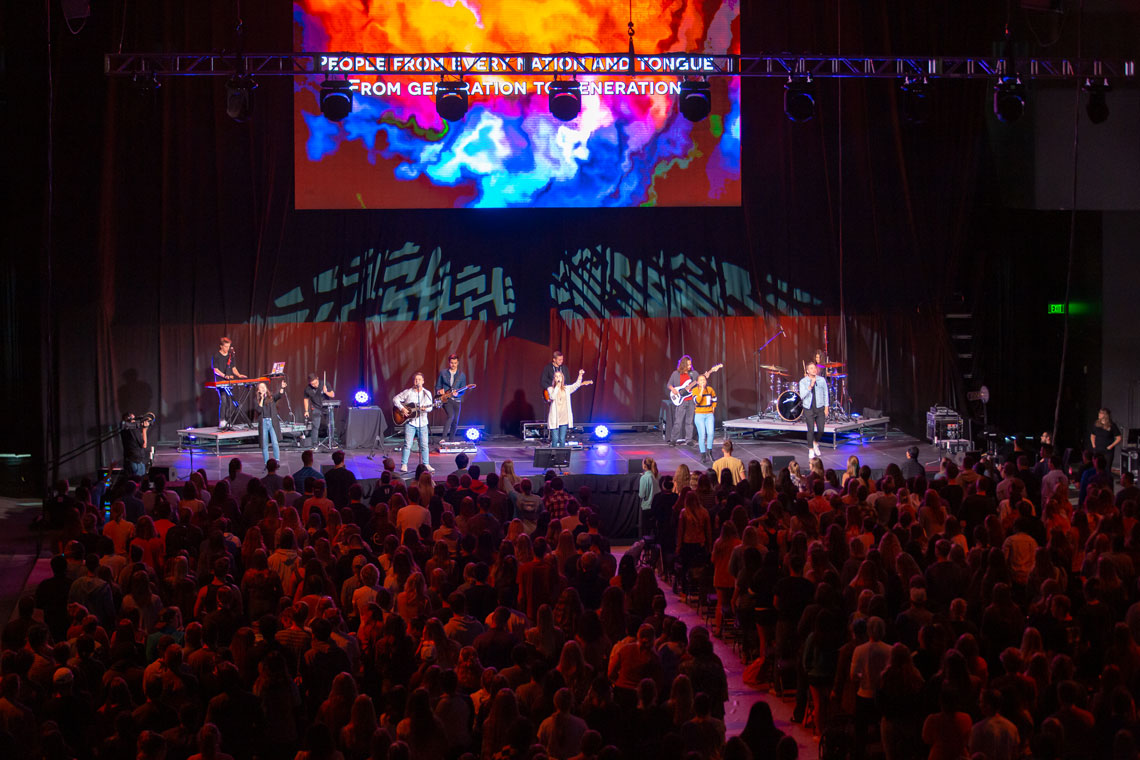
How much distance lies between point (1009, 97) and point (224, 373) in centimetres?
1201

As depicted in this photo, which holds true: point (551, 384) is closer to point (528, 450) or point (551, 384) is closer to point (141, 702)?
point (528, 450)

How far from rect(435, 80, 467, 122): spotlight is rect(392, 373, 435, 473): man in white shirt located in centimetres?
362

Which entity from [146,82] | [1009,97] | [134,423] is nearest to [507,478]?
[134,423]

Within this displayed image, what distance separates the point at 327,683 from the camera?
6.55 meters

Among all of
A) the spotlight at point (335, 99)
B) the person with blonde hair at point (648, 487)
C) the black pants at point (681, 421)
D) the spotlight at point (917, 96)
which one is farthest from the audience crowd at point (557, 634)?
the black pants at point (681, 421)

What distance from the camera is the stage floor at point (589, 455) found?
16078 mm

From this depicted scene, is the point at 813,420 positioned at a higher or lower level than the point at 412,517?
higher

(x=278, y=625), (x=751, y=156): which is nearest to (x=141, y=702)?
(x=278, y=625)

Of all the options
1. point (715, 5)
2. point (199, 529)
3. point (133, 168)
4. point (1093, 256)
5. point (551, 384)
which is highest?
point (715, 5)

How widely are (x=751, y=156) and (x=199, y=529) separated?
13.4m

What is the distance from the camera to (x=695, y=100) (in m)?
15.2

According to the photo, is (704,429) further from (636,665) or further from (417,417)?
(636,665)

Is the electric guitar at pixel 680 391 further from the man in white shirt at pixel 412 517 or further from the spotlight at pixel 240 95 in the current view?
the man in white shirt at pixel 412 517

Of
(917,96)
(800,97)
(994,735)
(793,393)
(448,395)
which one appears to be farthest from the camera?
(793,393)
